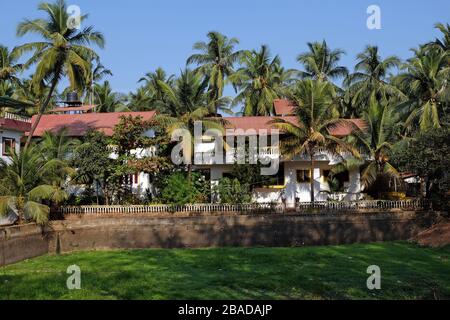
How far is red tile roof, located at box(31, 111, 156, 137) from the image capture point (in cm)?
3114

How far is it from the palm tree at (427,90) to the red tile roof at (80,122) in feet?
54.9

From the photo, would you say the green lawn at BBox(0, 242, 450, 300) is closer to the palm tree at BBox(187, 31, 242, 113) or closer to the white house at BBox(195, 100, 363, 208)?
the white house at BBox(195, 100, 363, 208)

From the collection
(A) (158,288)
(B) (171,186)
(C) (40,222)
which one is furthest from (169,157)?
(A) (158,288)

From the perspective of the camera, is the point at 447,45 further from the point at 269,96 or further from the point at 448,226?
the point at 448,226

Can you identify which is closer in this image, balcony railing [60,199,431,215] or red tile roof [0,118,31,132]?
balcony railing [60,199,431,215]

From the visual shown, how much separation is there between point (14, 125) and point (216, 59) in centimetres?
1900

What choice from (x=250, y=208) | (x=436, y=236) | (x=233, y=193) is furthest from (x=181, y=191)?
(x=436, y=236)

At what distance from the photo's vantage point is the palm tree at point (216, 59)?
40000 mm

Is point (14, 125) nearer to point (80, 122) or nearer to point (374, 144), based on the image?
point (80, 122)

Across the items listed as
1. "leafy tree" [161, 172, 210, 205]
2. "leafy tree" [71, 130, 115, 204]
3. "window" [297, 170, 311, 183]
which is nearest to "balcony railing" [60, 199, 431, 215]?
"leafy tree" [161, 172, 210, 205]

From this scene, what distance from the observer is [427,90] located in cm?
3081

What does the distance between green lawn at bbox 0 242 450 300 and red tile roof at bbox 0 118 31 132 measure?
8.39 m
